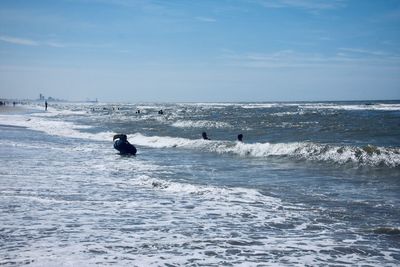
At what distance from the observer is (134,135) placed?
38.3m

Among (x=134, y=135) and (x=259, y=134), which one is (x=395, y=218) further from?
(x=134, y=135)

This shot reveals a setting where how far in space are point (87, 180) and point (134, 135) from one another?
2374 centimetres

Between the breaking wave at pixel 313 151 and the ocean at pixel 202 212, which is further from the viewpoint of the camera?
the breaking wave at pixel 313 151

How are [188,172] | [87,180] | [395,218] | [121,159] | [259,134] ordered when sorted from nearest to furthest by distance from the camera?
[395,218] < [87,180] < [188,172] < [121,159] < [259,134]

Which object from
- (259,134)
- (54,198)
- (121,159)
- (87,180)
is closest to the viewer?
(54,198)

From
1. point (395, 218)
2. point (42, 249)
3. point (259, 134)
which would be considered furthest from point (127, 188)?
point (259, 134)

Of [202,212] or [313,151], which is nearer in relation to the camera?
[202,212]

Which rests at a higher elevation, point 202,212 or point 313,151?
point 313,151

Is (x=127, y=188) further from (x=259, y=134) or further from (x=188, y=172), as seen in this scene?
(x=259, y=134)

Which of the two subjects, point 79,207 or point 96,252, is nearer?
point 96,252

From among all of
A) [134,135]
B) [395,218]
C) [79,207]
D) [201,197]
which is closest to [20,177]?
[79,207]

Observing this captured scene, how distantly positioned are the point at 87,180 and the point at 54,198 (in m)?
3.21

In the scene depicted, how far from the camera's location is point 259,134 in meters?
36.0

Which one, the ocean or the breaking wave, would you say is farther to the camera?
the breaking wave
